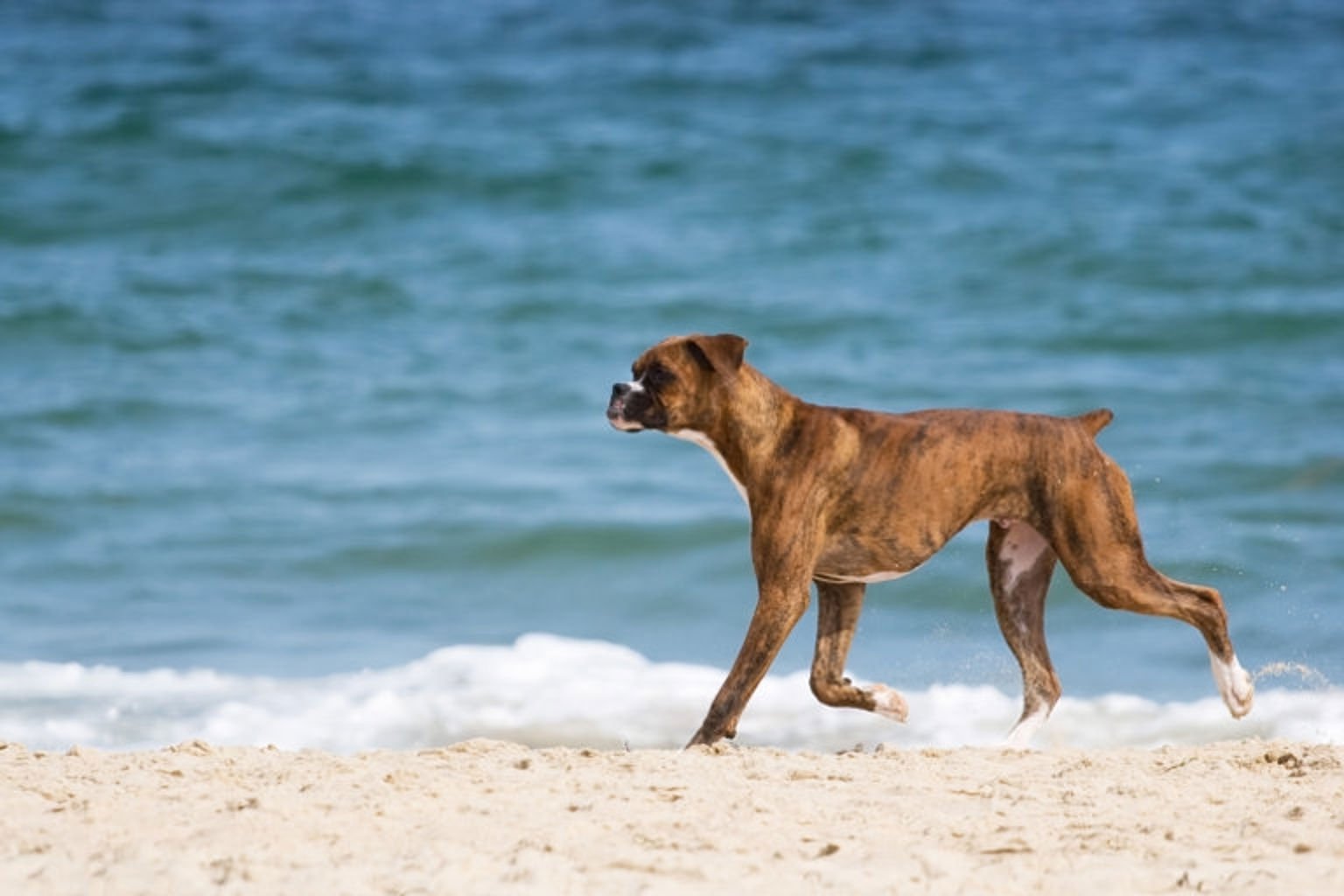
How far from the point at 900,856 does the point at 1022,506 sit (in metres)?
1.87

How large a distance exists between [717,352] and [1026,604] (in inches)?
60.2

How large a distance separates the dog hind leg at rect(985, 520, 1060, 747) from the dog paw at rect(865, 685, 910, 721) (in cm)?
40

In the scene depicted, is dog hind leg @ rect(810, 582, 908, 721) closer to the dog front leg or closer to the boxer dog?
the boxer dog

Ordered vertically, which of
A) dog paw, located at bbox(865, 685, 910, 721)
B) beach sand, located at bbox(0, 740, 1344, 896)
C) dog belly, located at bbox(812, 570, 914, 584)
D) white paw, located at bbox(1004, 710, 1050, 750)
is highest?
dog belly, located at bbox(812, 570, 914, 584)

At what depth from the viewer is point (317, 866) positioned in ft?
16.3

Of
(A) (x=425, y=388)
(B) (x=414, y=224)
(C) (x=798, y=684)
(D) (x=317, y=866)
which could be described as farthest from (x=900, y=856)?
→ (B) (x=414, y=224)

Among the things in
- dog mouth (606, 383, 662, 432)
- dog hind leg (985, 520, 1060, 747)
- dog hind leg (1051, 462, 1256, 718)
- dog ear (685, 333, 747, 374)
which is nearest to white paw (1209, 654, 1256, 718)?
dog hind leg (1051, 462, 1256, 718)

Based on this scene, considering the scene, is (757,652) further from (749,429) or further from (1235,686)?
(1235,686)

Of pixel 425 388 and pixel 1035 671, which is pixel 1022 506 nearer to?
pixel 1035 671

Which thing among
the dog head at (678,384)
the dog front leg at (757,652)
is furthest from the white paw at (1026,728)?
the dog head at (678,384)

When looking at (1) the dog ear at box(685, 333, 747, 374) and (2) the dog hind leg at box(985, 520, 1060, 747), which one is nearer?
(1) the dog ear at box(685, 333, 747, 374)

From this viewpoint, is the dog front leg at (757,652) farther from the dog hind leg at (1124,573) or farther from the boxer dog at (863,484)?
the dog hind leg at (1124,573)

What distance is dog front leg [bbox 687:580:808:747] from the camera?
646cm

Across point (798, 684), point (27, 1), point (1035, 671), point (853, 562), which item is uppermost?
point (27, 1)
